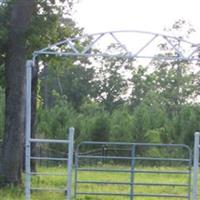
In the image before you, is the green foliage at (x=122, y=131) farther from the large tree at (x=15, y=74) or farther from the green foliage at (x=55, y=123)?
the large tree at (x=15, y=74)

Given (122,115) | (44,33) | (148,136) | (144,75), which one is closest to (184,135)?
(148,136)

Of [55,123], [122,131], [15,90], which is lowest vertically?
[122,131]

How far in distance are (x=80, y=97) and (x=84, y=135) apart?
1008 inches

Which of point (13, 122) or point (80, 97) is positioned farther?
point (80, 97)

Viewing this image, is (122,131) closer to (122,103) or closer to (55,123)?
(55,123)

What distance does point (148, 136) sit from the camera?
3372 centimetres

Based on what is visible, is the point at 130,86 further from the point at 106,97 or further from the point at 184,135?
the point at 184,135

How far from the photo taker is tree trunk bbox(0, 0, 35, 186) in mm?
16484

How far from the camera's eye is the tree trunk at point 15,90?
16.5m

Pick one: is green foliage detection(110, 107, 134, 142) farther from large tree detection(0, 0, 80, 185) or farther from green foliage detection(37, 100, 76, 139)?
large tree detection(0, 0, 80, 185)

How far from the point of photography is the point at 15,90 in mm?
16484

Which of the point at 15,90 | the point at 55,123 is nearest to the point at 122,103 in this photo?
the point at 55,123

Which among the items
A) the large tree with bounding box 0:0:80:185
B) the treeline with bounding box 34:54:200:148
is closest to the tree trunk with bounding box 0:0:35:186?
the large tree with bounding box 0:0:80:185

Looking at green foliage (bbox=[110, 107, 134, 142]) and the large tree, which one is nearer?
the large tree
